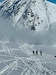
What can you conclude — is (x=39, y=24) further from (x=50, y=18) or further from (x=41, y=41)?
(x=41, y=41)

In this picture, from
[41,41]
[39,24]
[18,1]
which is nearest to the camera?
[41,41]

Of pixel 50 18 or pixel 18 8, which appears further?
pixel 18 8

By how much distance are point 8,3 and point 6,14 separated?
15744mm

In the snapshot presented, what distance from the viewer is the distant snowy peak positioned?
123 metres

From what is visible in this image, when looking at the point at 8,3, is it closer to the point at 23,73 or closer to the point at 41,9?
the point at 41,9

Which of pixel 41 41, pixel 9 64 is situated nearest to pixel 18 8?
pixel 41 41

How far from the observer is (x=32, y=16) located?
130 meters

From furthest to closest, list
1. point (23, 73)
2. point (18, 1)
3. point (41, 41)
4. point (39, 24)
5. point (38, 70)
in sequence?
1. point (18, 1)
2. point (39, 24)
3. point (41, 41)
4. point (38, 70)
5. point (23, 73)

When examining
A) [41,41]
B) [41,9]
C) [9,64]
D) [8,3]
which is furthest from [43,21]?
[9,64]

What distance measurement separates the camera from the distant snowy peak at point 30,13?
123m

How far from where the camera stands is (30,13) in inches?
5113

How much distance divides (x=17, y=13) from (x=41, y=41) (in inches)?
2303

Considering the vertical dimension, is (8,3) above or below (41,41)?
above

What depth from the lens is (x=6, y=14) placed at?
137 metres
